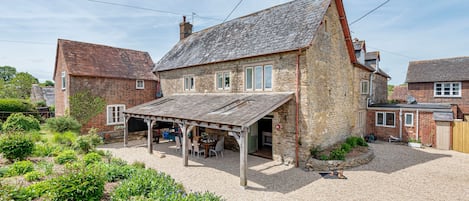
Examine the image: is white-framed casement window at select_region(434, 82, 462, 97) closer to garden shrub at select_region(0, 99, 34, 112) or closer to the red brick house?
the red brick house

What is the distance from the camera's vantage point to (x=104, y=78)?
17.8 m

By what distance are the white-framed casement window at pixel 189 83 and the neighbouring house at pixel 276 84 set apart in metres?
0.07

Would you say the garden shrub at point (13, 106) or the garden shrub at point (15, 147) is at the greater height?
the garden shrub at point (13, 106)

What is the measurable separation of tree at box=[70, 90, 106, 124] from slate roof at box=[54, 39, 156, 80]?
5.31ft

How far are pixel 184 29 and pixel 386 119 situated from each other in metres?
19.4

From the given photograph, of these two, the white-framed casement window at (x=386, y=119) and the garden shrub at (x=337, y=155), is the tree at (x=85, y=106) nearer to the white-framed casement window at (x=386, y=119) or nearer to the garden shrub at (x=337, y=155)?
the garden shrub at (x=337, y=155)

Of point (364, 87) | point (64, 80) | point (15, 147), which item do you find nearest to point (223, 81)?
point (15, 147)

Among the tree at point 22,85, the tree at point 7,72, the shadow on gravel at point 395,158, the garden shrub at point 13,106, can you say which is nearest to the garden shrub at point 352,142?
the shadow on gravel at point 395,158

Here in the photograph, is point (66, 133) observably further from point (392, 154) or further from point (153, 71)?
point (392, 154)

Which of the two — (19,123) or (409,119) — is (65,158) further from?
(409,119)

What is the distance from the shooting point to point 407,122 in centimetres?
1673

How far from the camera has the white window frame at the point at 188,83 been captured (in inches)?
650

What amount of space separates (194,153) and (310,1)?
1091 cm

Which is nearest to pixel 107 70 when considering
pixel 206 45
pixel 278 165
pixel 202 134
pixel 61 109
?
pixel 61 109
